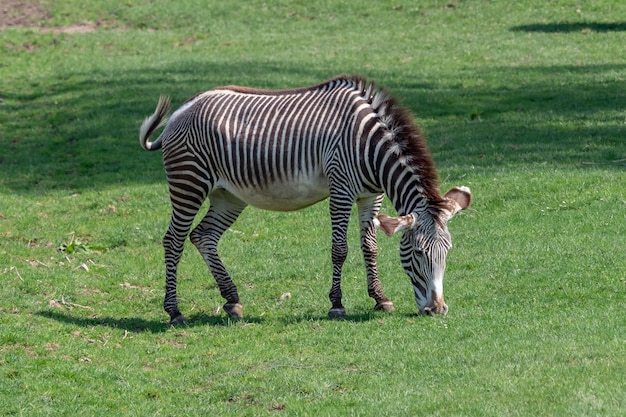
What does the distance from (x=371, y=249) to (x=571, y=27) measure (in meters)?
23.3

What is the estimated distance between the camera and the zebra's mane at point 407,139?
12016 millimetres

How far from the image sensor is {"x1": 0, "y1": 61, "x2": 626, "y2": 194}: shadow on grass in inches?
880

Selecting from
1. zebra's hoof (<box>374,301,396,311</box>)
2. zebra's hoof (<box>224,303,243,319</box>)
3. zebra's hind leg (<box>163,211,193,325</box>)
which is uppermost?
zebra's hind leg (<box>163,211,193,325</box>)

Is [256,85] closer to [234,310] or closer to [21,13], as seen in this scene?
[21,13]

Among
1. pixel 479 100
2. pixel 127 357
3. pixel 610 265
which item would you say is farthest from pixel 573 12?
pixel 127 357

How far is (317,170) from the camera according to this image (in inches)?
512

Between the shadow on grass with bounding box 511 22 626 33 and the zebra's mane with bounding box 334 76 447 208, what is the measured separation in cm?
2245

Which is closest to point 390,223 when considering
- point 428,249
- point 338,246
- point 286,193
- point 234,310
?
point 428,249

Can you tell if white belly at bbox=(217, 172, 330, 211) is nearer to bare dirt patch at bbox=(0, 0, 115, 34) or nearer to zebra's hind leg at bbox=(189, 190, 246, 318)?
zebra's hind leg at bbox=(189, 190, 246, 318)

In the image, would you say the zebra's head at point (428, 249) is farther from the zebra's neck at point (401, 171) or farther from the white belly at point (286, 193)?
the white belly at point (286, 193)

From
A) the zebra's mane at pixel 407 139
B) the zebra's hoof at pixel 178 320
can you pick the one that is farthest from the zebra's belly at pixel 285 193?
the zebra's hoof at pixel 178 320

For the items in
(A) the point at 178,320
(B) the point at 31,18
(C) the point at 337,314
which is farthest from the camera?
(B) the point at 31,18

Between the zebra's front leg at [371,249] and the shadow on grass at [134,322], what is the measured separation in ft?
4.96

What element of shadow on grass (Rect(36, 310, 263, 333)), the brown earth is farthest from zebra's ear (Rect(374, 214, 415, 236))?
the brown earth
